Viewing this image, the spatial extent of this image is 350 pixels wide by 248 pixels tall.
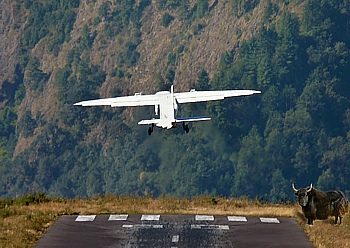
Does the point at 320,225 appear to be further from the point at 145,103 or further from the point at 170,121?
the point at 145,103

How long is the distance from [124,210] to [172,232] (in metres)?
6.47

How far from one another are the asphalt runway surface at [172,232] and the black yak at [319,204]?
83cm

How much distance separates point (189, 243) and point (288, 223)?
6.11m

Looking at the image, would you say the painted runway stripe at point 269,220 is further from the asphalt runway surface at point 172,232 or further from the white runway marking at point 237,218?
the white runway marking at point 237,218

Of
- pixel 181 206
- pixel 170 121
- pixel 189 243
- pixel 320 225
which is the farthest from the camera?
pixel 170 121

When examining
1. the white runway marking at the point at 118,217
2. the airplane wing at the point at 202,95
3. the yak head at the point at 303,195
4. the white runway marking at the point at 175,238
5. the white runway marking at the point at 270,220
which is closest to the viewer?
the white runway marking at the point at 175,238

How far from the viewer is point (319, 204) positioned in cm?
4916

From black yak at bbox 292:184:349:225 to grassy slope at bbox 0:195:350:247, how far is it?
442 mm

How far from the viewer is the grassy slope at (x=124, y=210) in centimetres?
4612

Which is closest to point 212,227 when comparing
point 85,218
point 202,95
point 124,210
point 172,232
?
point 172,232

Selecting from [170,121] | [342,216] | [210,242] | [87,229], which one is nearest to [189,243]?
[210,242]

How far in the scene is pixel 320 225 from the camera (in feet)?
162

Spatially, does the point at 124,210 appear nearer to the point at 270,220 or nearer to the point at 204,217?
the point at 204,217

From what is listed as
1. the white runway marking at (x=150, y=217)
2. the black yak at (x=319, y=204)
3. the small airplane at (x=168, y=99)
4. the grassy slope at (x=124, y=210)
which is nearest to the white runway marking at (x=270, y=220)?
the grassy slope at (x=124, y=210)
